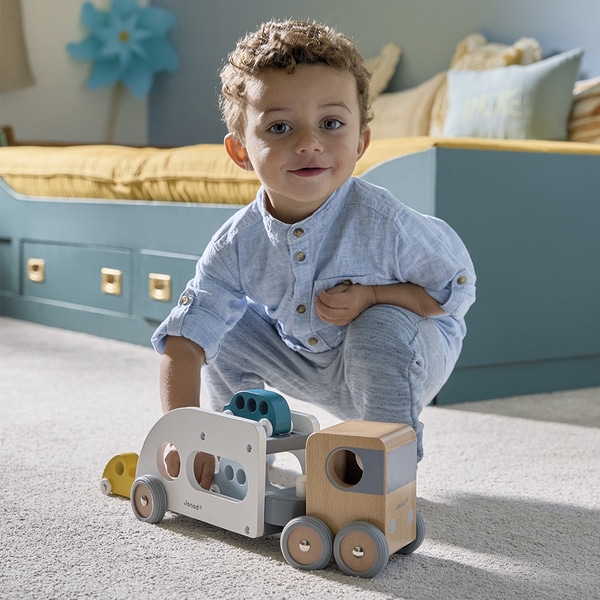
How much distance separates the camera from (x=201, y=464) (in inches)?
38.7

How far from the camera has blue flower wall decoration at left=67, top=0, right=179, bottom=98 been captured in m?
3.78

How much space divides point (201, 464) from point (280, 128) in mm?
365

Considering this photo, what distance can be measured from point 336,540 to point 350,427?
101 mm

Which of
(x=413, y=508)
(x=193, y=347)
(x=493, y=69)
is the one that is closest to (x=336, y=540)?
(x=413, y=508)

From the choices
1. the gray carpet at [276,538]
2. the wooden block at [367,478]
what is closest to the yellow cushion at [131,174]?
the gray carpet at [276,538]

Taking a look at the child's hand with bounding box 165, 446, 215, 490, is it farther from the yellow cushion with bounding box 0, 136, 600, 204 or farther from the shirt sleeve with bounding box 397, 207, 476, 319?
the yellow cushion with bounding box 0, 136, 600, 204

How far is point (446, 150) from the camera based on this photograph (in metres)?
1.56

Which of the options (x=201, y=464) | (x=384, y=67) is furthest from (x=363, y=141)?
(x=384, y=67)

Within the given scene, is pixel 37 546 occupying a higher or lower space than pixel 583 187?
lower

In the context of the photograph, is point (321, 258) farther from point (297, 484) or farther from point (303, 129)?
point (297, 484)

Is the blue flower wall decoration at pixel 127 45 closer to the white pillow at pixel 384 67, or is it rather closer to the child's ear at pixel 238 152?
the white pillow at pixel 384 67

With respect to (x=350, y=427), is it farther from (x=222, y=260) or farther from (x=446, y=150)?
Answer: (x=446, y=150)

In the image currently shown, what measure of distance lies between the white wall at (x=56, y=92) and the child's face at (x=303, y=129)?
3.09 m

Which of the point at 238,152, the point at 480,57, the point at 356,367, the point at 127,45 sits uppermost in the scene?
the point at 127,45
